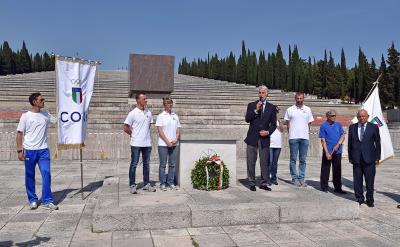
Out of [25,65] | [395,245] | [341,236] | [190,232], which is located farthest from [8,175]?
[25,65]

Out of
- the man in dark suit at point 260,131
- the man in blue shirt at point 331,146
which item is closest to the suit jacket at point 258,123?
the man in dark suit at point 260,131

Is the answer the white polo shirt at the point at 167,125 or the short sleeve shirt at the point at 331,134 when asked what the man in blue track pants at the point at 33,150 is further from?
the short sleeve shirt at the point at 331,134

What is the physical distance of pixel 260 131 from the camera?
268 inches

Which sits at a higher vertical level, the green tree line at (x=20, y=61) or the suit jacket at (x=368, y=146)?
the green tree line at (x=20, y=61)

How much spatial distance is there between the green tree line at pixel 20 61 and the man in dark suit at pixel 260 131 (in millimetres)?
65066

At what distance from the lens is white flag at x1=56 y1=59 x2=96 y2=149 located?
6801mm

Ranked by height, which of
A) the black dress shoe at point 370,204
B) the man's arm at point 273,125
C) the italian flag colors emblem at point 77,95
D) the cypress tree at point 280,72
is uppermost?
the cypress tree at point 280,72

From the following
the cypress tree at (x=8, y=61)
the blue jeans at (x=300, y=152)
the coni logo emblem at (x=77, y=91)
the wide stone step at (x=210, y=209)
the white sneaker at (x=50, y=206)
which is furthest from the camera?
the cypress tree at (x=8, y=61)

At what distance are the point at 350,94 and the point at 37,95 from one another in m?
52.9

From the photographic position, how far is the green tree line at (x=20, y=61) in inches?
2687

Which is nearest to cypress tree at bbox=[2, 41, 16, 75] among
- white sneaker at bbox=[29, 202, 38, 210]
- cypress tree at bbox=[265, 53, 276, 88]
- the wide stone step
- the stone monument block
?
cypress tree at bbox=[265, 53, 276, 88]

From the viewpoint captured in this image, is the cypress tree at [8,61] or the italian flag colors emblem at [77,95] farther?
the cypress tree at [8,61]

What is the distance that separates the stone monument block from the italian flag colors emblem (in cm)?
1336

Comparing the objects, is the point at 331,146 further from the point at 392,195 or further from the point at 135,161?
the point at 135,161
